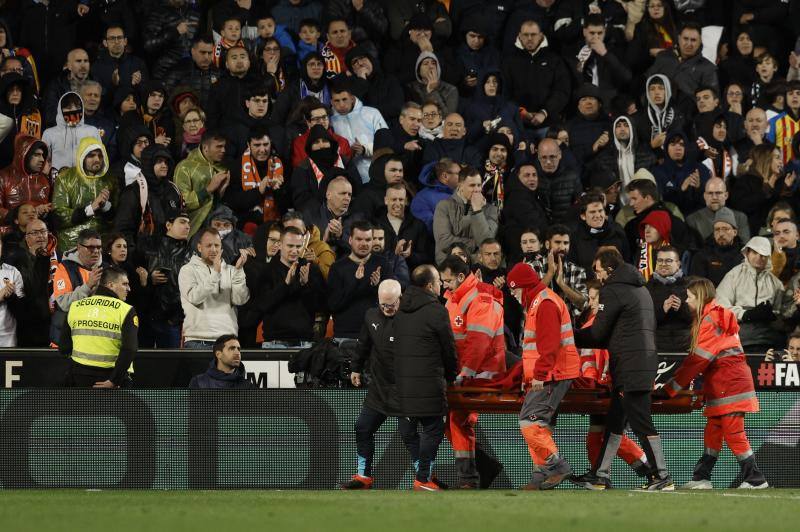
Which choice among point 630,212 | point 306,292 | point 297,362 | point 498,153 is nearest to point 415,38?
point 498,153

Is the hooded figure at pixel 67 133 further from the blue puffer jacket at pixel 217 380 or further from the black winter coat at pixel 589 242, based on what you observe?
the black winter coat at pixel 589 242

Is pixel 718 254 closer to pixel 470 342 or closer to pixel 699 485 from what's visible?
pixel 699 485

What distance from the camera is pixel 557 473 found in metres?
11.9

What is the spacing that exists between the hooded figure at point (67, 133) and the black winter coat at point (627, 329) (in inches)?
294

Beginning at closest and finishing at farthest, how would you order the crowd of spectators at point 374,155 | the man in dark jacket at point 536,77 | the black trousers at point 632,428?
the black trousers at point 632,428
the crowd of spectators at point 374,155
the man in dark jacket at point 536,77

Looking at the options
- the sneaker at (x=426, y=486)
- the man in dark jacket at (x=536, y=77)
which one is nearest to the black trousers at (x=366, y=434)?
the sneaker at (x=426, y=486)

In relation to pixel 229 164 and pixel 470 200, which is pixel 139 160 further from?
pixel 470 200

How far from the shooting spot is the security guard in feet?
42.9

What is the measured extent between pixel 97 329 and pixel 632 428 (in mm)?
4707

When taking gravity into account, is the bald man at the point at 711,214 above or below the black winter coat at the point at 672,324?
above

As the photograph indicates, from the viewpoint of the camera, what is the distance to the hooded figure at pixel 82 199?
1633 centimetres

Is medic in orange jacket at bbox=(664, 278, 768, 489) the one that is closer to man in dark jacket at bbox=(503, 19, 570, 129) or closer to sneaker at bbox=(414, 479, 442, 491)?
sneaker at bbox=(414, 479, 442, 491)

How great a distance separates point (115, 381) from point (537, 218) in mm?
5665

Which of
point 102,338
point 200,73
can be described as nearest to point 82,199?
point 200,73
